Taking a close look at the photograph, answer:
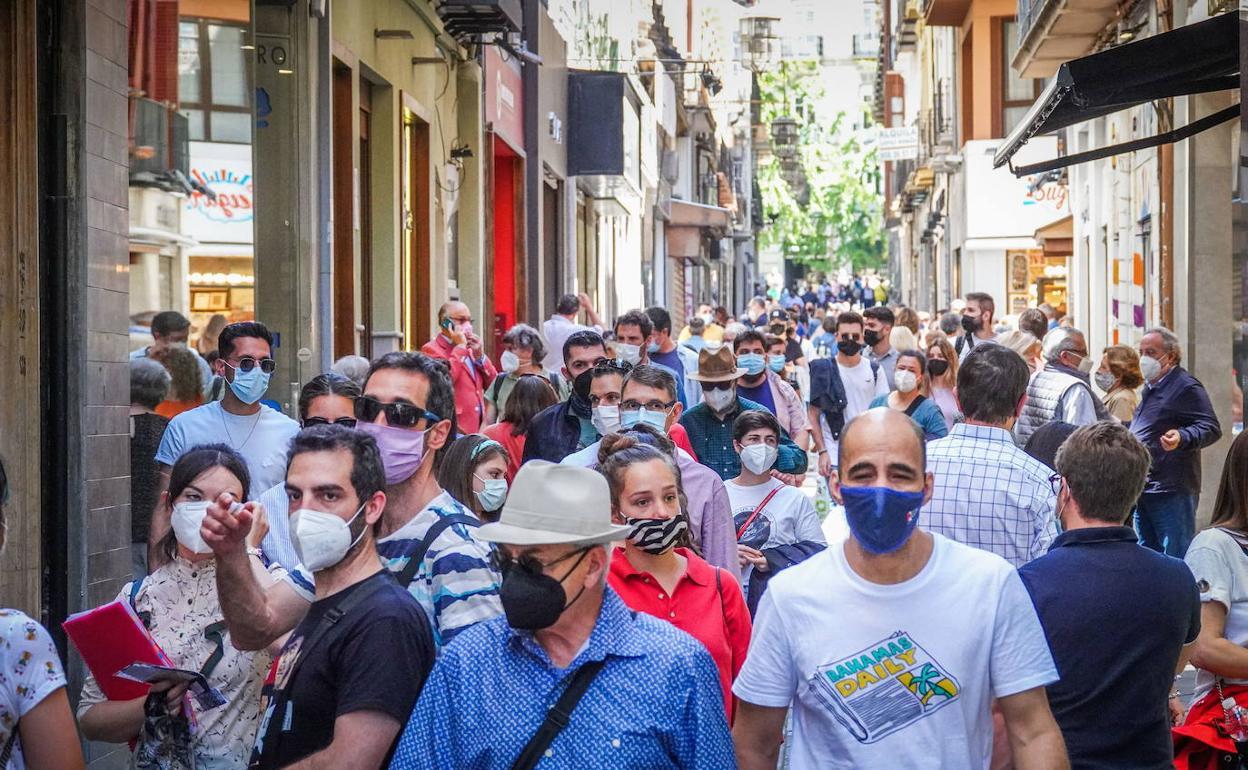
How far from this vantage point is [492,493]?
22.6 ft

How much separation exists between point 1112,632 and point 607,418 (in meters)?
4.00

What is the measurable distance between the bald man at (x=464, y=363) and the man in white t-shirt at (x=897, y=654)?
8144mm

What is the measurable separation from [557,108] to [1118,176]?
8207 mm

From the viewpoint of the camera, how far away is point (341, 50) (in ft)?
45.6

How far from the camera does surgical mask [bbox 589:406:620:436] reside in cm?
838

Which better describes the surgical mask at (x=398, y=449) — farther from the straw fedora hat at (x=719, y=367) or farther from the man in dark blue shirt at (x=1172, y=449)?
the man in dark blue shirt at (x=1172, y=449)

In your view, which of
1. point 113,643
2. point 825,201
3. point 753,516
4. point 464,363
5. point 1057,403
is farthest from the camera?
point 825,201

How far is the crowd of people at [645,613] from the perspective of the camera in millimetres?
3651

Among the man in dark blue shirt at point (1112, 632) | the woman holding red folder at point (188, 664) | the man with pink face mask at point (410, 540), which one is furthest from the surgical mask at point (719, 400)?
the man in dark blue shirt at point (1112, 632)

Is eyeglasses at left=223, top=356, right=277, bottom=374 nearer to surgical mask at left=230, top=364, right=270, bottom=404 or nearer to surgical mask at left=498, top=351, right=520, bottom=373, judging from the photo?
surgical mask at left=230, top=364, right=270, bottom=404

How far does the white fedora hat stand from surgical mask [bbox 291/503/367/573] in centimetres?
52

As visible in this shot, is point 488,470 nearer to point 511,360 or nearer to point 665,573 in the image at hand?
point 665,573

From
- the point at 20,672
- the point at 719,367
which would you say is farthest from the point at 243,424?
the point at 20,672

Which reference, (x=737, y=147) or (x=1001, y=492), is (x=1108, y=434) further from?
(x=737, y=147)
